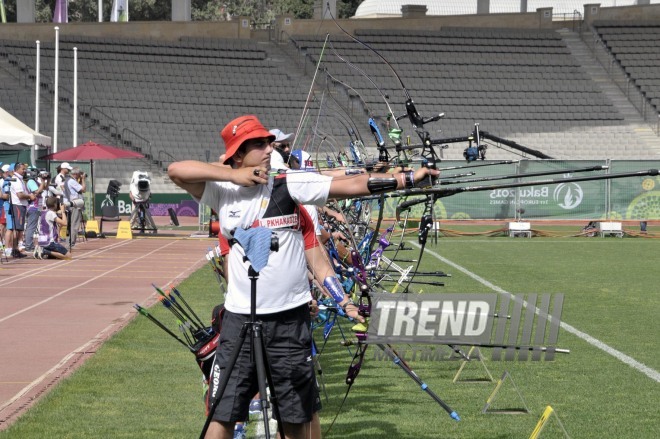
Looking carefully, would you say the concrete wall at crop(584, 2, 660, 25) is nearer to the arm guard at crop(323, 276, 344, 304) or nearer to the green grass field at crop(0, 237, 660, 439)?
the green grass field at crop(0, 237, 660, 439)

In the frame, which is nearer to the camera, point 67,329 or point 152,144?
point 67,329

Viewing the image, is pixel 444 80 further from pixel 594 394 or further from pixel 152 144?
pixel 594 394

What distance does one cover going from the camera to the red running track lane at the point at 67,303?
956cm

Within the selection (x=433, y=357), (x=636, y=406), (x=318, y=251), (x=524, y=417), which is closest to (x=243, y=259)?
Result: (x=318, y=251)

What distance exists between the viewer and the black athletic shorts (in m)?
5.32

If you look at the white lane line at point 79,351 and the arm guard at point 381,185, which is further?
the white lane line at point 79,351

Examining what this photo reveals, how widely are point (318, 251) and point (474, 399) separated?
3.00 m

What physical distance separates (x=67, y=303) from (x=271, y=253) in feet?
33.4

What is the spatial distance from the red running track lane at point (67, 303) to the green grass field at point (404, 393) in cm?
28

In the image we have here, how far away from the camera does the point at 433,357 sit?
411 inches

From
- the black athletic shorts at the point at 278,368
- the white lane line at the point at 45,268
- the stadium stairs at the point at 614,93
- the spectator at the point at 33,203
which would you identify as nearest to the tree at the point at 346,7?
the stadium stairs at the point at 614,93

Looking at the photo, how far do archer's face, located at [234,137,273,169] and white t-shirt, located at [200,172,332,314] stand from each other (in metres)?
0.12

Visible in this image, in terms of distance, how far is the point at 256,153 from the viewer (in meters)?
5.44

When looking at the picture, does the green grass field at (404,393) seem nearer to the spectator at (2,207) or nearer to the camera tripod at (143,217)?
the spectator at (2,207)
